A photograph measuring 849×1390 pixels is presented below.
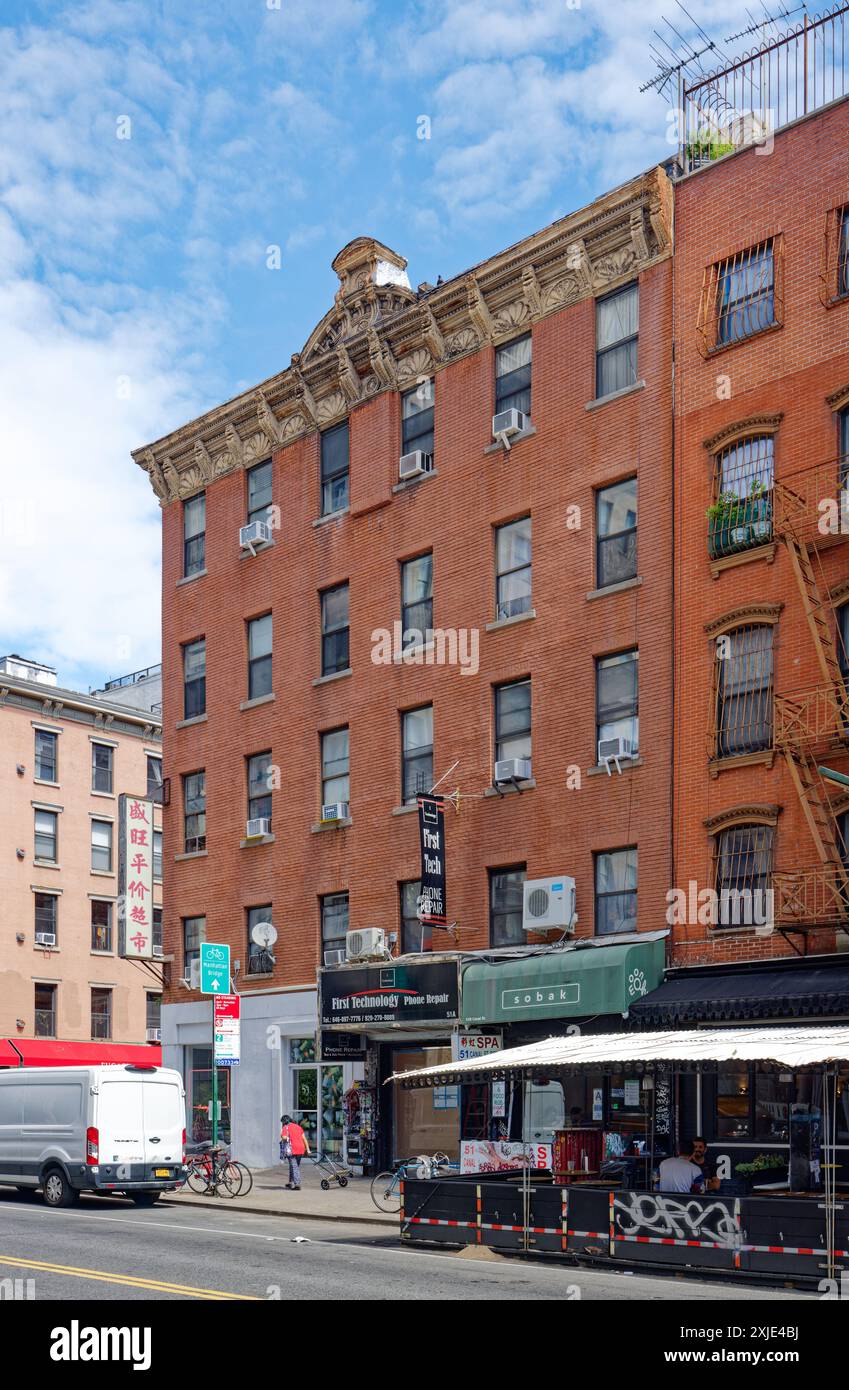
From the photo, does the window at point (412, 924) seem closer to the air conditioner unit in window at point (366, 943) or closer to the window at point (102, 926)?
the air conditioner unit in window at point (366, 943)

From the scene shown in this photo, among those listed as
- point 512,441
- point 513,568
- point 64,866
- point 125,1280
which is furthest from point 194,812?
point 125,1280

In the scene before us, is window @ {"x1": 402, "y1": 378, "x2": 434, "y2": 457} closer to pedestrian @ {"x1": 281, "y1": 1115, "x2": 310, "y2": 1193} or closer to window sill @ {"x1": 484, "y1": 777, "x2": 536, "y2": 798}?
window sill @ {"x1": 484, "y1": 777, "x2": 536, "y2": 798}

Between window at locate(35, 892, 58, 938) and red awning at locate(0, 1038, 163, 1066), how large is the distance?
426cm

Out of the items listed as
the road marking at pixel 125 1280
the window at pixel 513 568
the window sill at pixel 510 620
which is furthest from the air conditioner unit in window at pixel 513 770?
the road marking at pixel 125 1280

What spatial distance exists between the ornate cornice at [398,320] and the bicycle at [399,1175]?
16.8 meters

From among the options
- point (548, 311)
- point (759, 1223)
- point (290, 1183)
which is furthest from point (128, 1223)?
point (548, 311)

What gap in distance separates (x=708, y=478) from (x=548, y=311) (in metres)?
6.12

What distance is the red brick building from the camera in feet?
99.1

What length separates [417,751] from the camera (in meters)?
34.5

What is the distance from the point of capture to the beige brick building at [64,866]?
2313 inches

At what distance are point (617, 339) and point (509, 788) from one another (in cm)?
914

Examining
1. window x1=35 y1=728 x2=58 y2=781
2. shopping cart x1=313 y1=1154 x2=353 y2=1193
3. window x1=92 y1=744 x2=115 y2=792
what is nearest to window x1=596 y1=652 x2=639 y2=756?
shopping cart x1=313 y1=1154 x2=353 y2=1193
